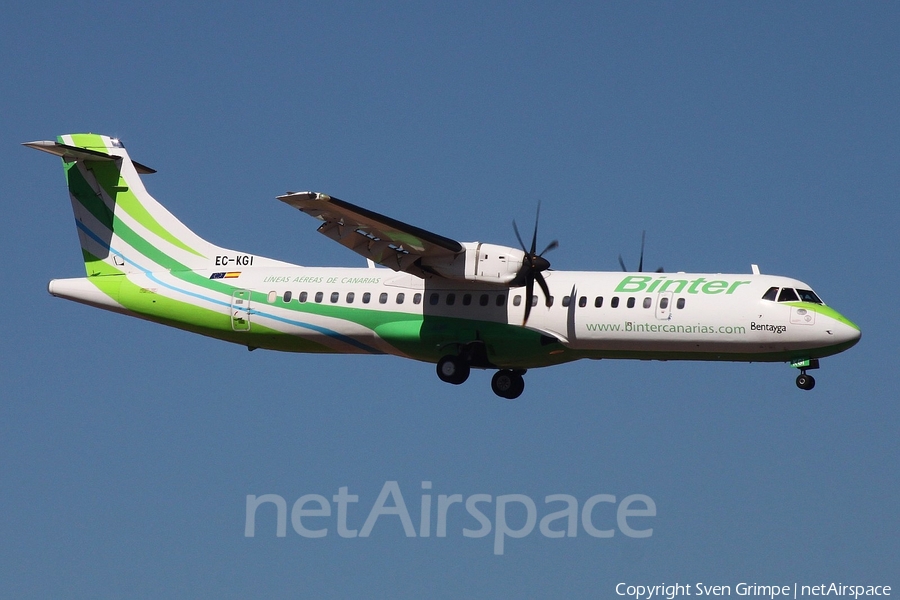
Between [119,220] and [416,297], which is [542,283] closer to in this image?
[416,297]

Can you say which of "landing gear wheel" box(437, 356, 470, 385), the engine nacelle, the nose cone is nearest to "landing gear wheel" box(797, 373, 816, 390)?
the nose cone

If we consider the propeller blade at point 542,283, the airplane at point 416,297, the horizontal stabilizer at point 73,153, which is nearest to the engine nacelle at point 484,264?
the airplane at point 416,297

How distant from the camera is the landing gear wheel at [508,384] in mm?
29312

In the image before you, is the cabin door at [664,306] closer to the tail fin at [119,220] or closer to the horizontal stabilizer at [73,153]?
the tail fin at [119,220]

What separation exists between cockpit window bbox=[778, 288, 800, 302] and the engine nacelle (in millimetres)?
5528

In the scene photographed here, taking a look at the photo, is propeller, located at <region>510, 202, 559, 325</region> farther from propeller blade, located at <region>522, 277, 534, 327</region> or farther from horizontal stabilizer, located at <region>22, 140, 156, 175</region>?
horizontal stabilizer, located at <region>22, 140, 156, 175</region>

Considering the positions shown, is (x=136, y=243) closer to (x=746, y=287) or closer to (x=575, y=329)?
(x=575, y=329)

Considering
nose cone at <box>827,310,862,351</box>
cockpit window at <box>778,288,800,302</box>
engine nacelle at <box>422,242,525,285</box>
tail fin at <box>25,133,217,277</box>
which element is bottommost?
nose cone at <box>827,310,862,351</box>

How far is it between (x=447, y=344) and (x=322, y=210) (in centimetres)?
453

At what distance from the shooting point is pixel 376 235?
2709 cm

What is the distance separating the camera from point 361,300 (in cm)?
2895

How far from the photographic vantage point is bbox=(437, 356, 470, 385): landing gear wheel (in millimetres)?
28000

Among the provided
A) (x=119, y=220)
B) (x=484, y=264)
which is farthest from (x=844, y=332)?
(x=119, y=220)

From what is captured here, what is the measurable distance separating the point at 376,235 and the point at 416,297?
7.09 ft
